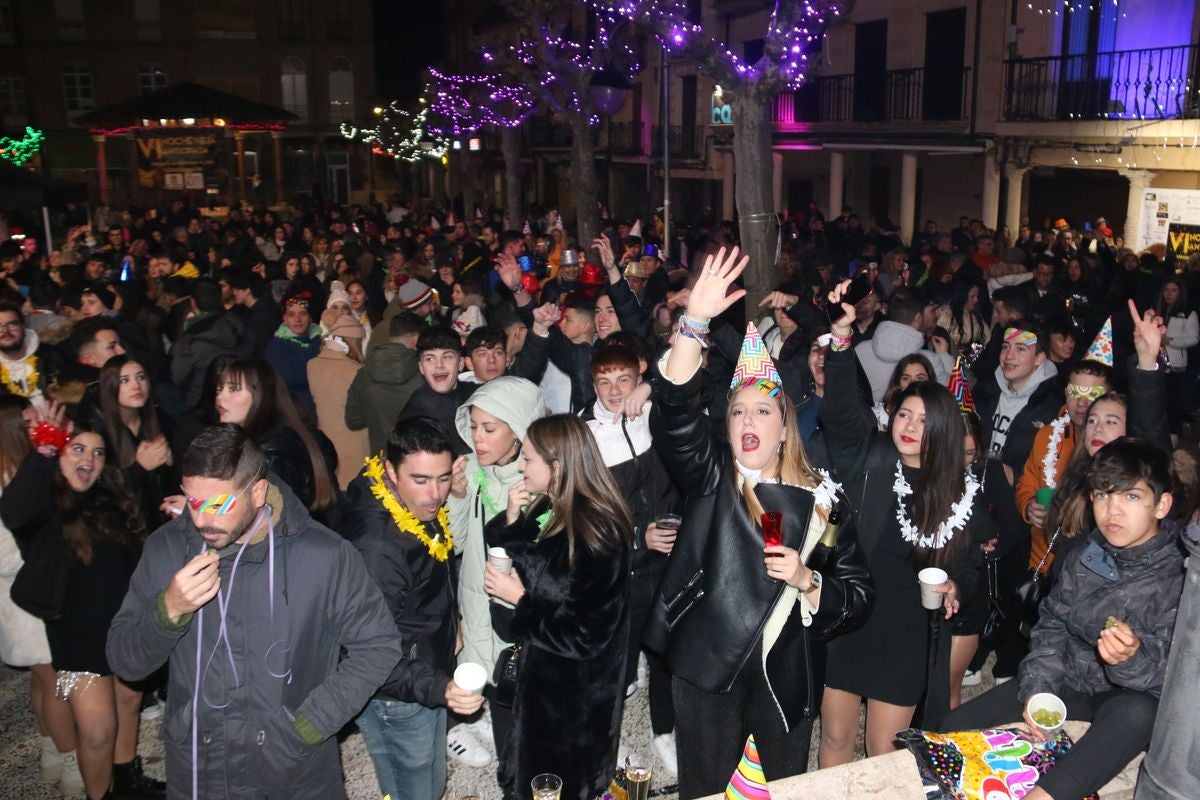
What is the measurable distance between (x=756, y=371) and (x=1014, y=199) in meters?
16.9

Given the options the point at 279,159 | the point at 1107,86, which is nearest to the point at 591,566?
the point at 1107,86

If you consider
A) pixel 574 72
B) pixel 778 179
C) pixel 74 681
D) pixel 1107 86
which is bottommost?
pixel 74 681

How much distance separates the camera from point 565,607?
3.46m

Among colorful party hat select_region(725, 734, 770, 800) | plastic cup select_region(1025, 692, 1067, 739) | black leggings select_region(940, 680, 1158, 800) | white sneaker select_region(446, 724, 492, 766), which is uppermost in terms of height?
colorful party hat select_region(725, 734, 770, 800)

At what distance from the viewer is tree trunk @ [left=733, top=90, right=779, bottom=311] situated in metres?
9.83

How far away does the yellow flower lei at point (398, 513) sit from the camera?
3600 millimetres

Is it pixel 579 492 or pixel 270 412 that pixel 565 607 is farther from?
pixel 270 412

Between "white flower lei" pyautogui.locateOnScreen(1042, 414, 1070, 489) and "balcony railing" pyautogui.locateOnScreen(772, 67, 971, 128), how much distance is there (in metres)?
14.3

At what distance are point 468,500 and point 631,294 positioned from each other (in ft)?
9.77

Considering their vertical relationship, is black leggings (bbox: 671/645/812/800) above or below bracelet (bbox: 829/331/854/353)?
below

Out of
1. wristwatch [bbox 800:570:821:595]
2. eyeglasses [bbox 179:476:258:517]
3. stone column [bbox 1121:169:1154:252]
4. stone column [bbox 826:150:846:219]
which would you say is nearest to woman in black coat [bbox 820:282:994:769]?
wristwatch [bbox 800:570:821:595]

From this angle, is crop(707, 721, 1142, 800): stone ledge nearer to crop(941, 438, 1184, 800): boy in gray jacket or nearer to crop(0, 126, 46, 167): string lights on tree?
crop(941, 438, 1184, 800): boy in gray jacket

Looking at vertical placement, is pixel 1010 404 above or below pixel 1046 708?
above

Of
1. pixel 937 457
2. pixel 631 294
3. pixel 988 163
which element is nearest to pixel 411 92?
pixel 988 163
